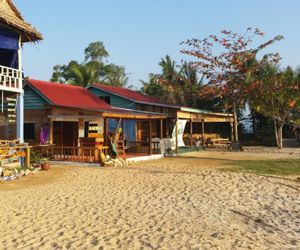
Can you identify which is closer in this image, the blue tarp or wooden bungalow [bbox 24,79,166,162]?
the blue tarp

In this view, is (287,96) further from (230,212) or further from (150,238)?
(150,238)

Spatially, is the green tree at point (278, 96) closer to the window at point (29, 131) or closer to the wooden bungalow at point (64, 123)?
the wooden bungalow at point (64, 123)

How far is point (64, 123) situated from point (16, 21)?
688 centimetres

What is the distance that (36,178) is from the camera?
12344mm

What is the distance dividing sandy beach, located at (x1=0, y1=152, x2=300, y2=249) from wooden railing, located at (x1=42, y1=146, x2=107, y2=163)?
3.51 metres

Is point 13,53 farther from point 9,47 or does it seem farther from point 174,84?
point 174,84

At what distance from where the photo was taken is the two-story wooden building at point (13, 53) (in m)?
13.3

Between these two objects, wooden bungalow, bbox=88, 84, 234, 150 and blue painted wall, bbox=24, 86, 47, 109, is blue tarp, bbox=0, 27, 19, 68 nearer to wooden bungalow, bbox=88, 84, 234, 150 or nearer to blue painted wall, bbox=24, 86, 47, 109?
blue painted wall, bbox=24, 86, 47, 109

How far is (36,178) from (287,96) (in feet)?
62.6

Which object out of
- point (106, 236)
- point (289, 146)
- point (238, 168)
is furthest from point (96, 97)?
point (106, 236)

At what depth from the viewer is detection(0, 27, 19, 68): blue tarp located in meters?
13.5

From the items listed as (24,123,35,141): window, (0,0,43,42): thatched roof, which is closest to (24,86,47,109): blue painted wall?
(24,123,35,141): window

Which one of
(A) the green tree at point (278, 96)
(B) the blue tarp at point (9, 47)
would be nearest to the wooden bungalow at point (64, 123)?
(B) the blue tarp at point (9, 47)

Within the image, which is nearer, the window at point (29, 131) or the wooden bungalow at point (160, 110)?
the window at point (29, 131)
